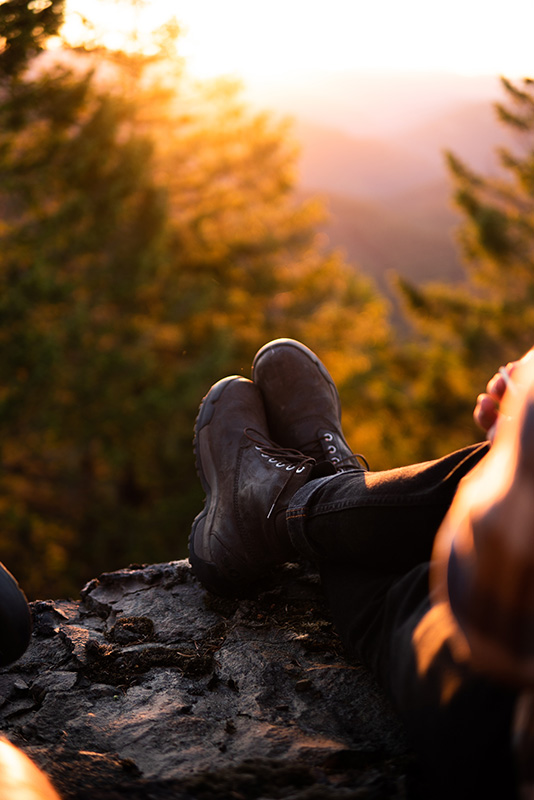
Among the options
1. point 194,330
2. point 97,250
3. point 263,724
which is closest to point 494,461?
point 263,724

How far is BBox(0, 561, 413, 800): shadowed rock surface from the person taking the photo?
1.08 meters

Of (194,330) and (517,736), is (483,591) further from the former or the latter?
(194,330)

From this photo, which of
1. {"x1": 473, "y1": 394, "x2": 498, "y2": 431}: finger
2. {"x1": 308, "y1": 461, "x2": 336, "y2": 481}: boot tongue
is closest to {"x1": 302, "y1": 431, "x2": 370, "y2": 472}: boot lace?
{"x1": 308, "y1": 461, "x2": 336, "y2": 481}: boot tongue

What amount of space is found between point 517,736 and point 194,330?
1266cm

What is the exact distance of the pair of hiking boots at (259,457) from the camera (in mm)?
1682

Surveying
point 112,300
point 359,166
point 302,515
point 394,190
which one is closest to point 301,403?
point 302,515

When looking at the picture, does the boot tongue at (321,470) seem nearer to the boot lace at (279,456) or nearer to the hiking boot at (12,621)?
the boot lace at (279,456)

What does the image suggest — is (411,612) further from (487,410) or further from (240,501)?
(240,501)

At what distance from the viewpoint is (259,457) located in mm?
1844

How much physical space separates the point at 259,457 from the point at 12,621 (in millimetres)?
821

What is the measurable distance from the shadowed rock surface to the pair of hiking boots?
0.16 meters

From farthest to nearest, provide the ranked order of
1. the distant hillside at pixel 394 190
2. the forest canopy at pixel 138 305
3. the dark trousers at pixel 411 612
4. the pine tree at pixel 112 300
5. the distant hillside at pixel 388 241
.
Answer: the distant hillside at pixel 394 190
the distant hillside at pixel 388 241
the forest canopy at pixel 138 305
the pine tree at pixel 112 300
the dark trousers at pixel 411 612

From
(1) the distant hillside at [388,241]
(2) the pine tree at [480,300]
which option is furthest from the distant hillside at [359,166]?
(2) the pine tree at [480,300]

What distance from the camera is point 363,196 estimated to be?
94.1 m
